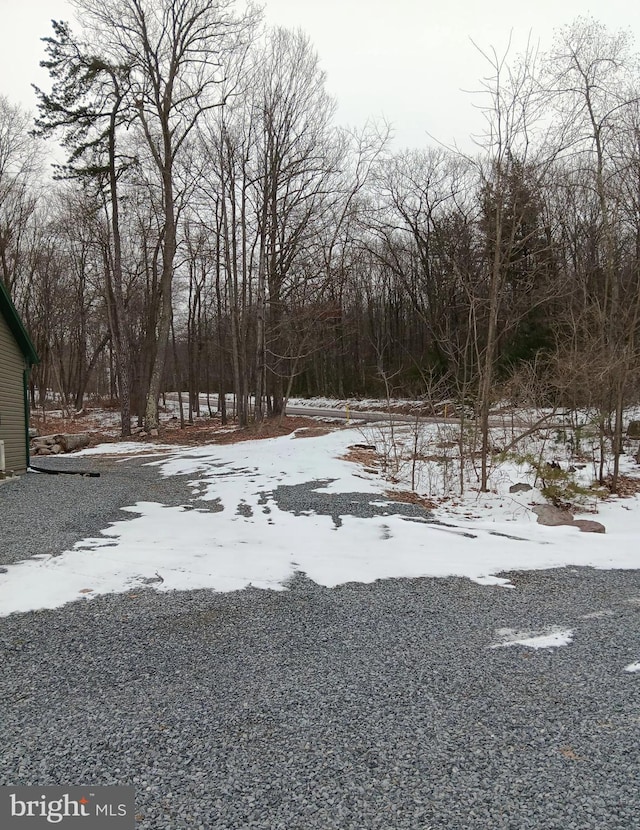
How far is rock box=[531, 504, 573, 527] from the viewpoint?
663 cm

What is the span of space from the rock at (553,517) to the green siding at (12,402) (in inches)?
374

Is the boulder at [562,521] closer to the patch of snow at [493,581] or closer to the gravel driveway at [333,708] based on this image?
the gravel driveway at [333,708]

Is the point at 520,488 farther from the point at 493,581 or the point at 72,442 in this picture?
the point at 72,442

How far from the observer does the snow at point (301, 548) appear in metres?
4.37

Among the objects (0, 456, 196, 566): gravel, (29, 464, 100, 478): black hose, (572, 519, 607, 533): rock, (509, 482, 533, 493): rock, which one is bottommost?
(572, 519, 607, 533): rock

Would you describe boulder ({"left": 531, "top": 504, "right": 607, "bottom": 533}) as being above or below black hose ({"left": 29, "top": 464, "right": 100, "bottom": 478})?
below

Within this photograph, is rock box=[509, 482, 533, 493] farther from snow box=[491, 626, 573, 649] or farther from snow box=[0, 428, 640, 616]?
snow box=[491, 626, 573, 649]

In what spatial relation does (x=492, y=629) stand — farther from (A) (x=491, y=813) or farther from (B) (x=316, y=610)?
(A) (x=491, y=813)

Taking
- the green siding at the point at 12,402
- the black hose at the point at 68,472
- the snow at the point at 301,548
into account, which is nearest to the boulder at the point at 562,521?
the snow at the point at 301,548

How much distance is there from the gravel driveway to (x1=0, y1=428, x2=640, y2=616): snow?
15.0 inches

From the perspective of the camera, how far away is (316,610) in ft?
12.8

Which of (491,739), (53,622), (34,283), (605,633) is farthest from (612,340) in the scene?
(34,283)

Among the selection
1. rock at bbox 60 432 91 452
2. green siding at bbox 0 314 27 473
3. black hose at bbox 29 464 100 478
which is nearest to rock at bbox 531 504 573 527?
black hose at bbox 29 464 100 478

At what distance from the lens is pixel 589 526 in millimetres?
6402
